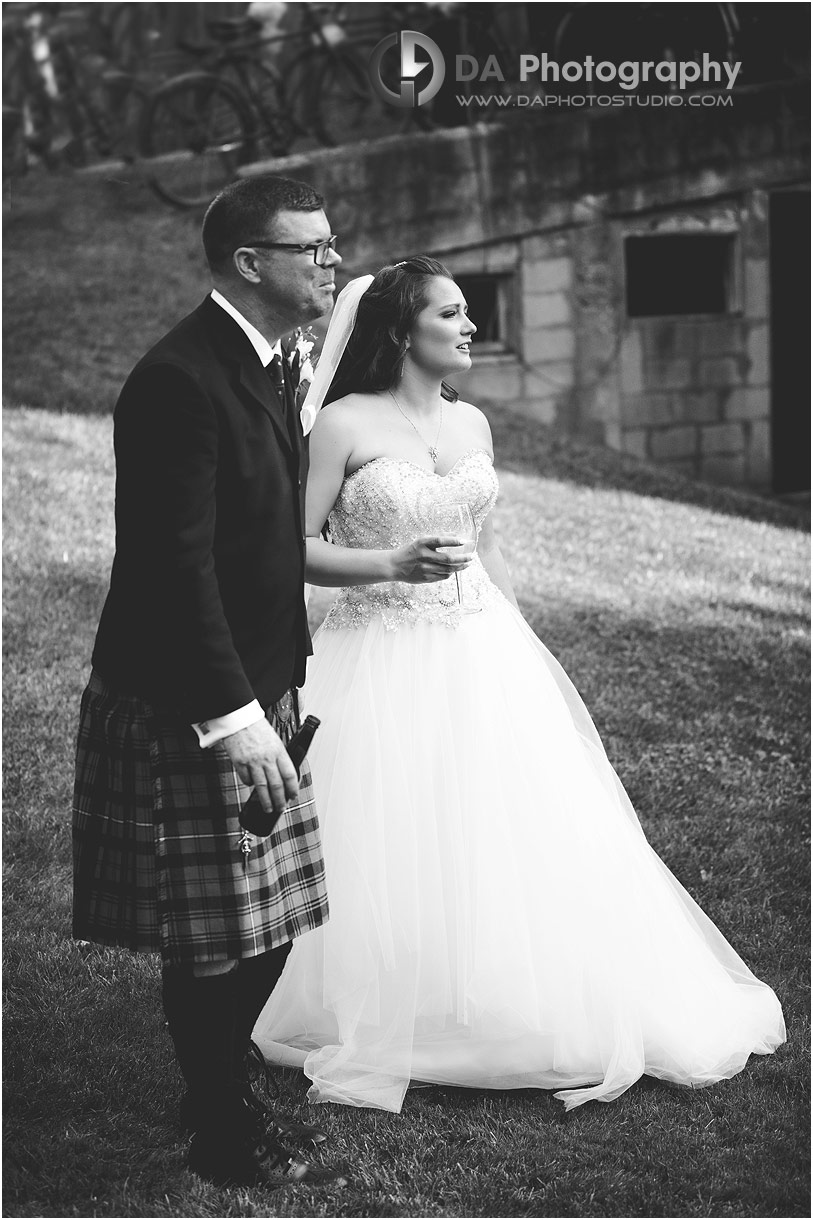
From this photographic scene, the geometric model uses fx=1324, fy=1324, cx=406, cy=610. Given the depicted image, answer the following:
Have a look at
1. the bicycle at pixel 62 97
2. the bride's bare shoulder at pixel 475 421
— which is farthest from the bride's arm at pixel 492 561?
the bicycle at pixel 62 97

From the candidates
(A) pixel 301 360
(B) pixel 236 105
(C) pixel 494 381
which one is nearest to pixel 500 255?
(C) pixel 494 381

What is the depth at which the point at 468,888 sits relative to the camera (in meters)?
3.54

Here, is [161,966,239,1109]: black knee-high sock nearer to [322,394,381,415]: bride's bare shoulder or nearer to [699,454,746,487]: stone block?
[322,394,381,415]: bride's bare shoulder

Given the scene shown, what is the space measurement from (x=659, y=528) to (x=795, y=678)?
273 centimetres

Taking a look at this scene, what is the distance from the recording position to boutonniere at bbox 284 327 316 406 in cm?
334

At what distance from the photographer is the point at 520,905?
11.6ft

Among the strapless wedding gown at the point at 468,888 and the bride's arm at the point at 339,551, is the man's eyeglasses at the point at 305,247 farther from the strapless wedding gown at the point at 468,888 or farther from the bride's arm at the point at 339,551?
the strapless wedding gown at the point at 468,888

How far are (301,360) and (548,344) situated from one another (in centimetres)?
963

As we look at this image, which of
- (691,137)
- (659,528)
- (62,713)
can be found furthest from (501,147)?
(62,713)

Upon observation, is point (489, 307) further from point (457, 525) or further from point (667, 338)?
point (457, 525)

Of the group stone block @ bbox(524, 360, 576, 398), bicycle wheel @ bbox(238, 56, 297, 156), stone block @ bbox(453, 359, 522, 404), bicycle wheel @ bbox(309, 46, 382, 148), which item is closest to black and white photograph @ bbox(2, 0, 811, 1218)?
stone block @ bbox(453, 359, 522, 404)

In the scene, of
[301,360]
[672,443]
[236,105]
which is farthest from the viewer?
[672,443]

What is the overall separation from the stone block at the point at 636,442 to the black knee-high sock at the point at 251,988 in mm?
10500

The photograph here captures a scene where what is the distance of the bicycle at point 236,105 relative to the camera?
41.7 feet
